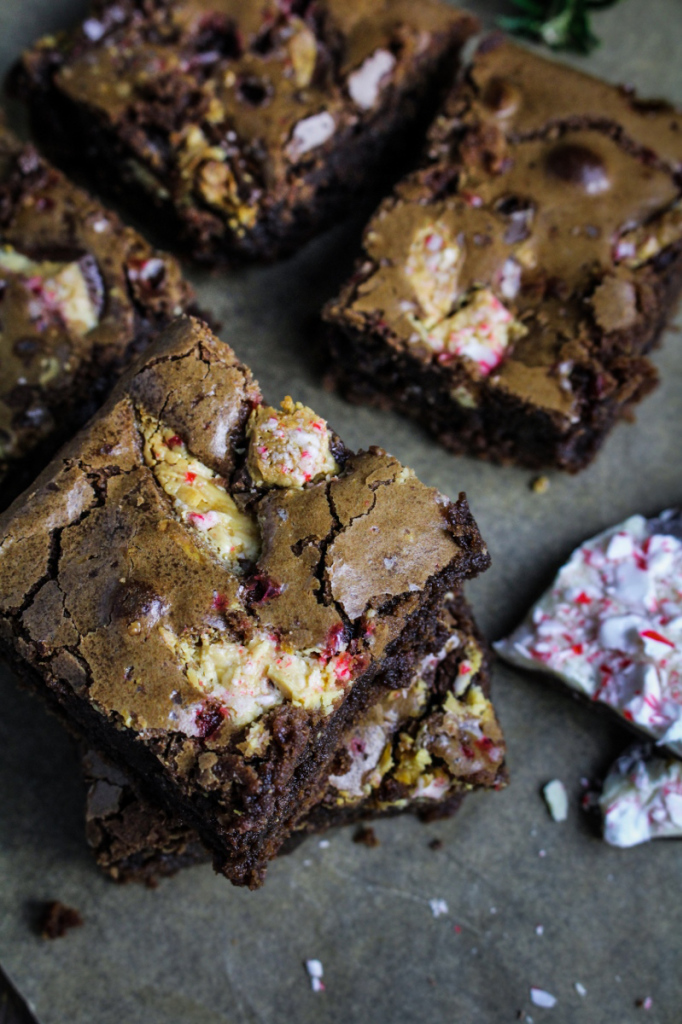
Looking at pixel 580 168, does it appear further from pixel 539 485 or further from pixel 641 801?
pixel 641 801

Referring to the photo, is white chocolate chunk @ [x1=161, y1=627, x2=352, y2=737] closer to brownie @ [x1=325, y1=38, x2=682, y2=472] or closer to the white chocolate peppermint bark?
the white chocolate peppermint bark

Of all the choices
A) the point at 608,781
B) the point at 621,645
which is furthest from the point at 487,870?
the point at 621,645

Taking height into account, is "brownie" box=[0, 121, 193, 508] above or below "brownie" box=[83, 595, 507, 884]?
above

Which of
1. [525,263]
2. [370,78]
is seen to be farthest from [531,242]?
[370,78]

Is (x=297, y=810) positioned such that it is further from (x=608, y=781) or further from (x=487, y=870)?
(x=608, y=781)

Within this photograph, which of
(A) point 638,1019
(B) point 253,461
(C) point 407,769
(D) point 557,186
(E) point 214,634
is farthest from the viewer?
(D) point 557,186

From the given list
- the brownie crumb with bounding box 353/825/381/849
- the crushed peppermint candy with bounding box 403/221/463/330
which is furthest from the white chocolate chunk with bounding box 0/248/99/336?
the brownie crumb with bounding box 353/825/381/849

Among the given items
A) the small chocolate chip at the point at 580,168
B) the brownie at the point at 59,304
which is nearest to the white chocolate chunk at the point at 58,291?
the brownie at the point at 59,304
